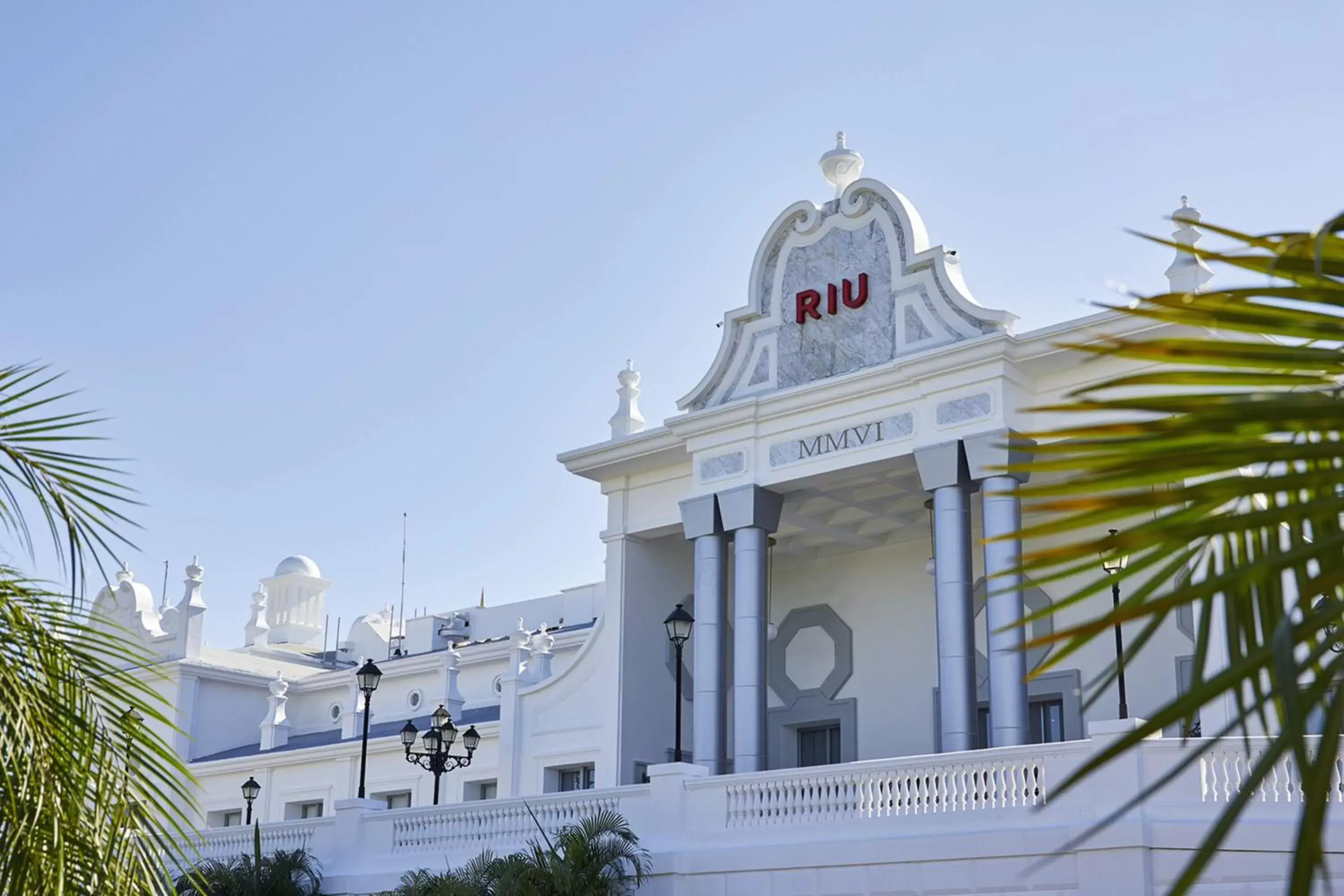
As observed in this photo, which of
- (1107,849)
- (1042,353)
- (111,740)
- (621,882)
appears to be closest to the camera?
(111,740)

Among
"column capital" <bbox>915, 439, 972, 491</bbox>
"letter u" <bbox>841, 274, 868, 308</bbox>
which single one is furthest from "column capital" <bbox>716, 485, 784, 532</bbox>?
"letter u" <bbox>841, 274, 868, 308</bbox>

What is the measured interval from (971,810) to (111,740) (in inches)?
645

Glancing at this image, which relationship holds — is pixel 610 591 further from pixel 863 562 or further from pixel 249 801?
pixel 249 801

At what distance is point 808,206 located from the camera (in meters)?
30.1

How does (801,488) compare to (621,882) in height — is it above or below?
above

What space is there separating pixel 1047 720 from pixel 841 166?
10671 mm

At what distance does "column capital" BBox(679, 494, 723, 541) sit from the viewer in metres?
30.1

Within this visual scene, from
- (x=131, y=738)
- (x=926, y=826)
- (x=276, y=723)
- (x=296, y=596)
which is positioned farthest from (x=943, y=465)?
(x=296, y=596)

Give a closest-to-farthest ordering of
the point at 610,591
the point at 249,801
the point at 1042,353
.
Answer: the point at 1042,353 → the point at 610,591 → the point at 249,801

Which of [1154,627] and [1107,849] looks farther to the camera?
[1107,849]

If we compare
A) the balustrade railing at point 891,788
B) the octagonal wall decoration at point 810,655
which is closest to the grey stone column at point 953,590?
the balustrade railing at point 891,788

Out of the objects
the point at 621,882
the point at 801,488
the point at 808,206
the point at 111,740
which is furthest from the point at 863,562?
the point at 111,740

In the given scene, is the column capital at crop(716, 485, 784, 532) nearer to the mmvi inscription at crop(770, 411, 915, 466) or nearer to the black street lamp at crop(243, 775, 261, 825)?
the mmvi inscription at crop(770, 411, 915, 466)

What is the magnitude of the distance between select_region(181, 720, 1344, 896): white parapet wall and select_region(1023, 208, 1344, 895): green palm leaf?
14.7 m
